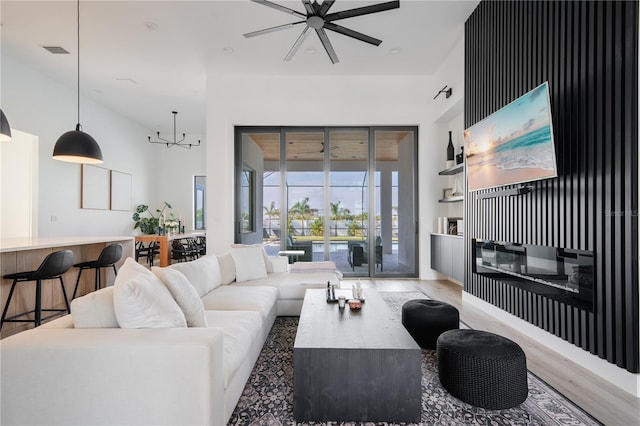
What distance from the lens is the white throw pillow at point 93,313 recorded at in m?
1.54

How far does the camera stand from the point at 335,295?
283 cm

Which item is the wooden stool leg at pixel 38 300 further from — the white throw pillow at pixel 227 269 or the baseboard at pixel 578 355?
the baseboard at pixel 578 355

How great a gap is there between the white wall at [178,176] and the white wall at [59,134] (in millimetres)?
1047

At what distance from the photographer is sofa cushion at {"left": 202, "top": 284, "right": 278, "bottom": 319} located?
2594 mm

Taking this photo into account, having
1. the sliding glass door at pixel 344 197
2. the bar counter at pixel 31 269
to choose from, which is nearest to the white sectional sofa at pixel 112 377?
the bar counter at pixel 31 269

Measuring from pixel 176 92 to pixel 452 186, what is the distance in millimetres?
5670

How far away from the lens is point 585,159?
229 cm

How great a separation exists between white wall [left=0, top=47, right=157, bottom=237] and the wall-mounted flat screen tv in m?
6.65

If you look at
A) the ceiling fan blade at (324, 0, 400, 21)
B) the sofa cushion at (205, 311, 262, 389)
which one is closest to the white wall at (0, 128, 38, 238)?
the sofa cushion at (205, 311, 262, 389)

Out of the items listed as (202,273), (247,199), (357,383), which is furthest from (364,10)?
(247,199)

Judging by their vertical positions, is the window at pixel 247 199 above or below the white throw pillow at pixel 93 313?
above

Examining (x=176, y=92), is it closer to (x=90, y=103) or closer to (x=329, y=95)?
(x=90, y=103)

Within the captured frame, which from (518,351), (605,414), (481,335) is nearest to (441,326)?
(481,335)

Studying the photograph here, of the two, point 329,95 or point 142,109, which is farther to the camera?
point 142,109
